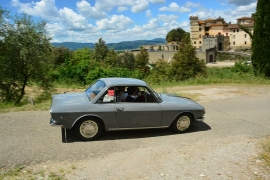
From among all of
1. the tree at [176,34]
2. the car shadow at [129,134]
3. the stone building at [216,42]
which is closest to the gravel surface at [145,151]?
the car shadow at [129,134]

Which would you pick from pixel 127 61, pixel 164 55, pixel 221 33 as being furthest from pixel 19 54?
pixel 221 33

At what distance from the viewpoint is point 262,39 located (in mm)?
16750

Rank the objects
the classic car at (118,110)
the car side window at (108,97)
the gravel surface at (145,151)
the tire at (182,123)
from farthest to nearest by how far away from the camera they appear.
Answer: the tire at (182,123)
the car side window at (108,97)
the classic car at (118,110)
the gravel surface at (145,151)

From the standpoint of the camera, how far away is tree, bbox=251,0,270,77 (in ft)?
54.2

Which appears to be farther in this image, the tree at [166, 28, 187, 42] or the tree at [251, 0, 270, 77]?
the tree at [166, 28, 187, 42]

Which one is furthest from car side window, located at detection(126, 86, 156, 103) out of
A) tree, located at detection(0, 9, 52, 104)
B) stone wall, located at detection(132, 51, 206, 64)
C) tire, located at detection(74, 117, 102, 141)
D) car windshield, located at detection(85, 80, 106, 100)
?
stone wall, located at detection(132, 51, 206, 64)

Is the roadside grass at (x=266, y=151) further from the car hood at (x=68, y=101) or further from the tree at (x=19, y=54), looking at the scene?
the tree at (x=19, y=54)

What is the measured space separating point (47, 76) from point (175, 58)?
78.0ft

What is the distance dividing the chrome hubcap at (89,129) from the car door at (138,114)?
1.85 ft

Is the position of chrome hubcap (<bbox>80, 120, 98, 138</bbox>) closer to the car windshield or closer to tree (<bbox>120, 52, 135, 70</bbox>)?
the car windshield

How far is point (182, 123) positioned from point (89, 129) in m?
2.37

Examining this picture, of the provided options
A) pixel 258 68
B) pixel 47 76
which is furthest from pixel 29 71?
pixel 258 68

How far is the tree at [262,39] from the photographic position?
16.5m

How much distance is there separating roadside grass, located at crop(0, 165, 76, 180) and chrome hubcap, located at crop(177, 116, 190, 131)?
307 centimetres
